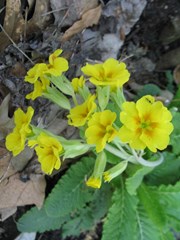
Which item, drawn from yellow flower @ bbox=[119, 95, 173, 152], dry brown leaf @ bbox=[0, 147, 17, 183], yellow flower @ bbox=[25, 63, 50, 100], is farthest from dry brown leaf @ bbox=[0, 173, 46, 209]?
yellow flower @ bbox=[119, 95, 173, 152]

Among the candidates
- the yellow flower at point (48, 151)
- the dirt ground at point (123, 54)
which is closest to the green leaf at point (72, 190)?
the dirt ground at point (123, 54)

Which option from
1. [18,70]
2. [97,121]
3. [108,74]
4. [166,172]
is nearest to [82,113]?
[97,121]

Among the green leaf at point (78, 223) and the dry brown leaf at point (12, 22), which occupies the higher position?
the dry brown leaf at point (12, 22)

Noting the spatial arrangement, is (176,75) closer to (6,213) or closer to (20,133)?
(6,213)

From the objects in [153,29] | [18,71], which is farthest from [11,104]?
[153,29]

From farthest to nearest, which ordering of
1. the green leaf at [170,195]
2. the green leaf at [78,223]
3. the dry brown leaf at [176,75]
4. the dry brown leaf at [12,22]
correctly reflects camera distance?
the dry brown leaf at [176,75] < the green leaf at [78,223] < the green leaf at [170,195] < the dry brown leaf at [12,22]

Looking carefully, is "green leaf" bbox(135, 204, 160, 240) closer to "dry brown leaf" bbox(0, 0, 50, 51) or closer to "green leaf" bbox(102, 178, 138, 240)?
"green leaf" bbox(102, 178, 138, 240)

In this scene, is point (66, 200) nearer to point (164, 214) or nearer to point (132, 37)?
point (164, 214)

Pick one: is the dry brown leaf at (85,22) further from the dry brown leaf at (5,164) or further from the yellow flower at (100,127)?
the yellow flower at (100,127)
